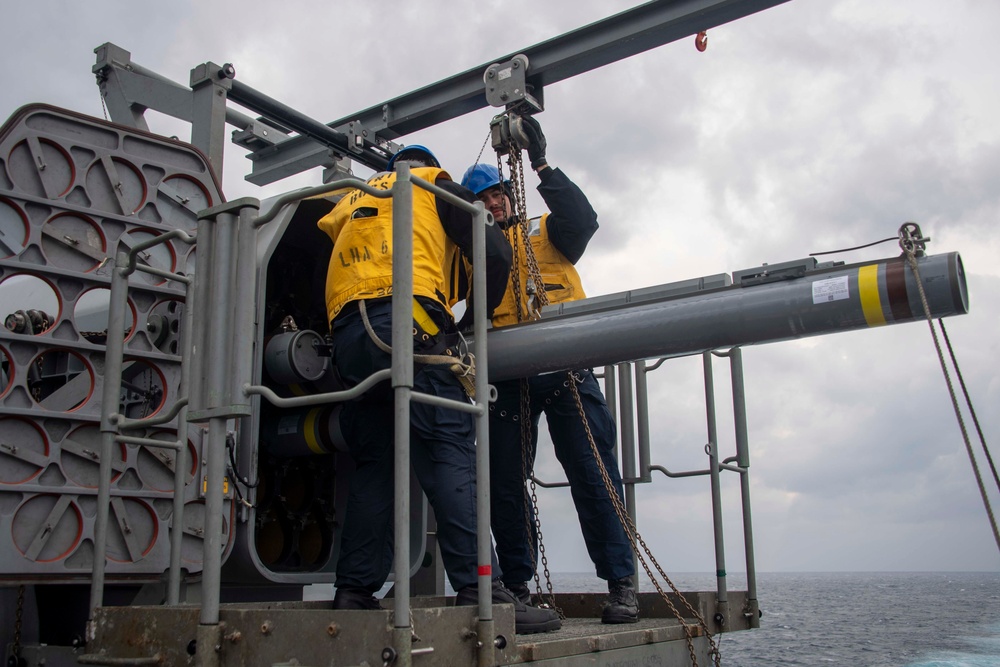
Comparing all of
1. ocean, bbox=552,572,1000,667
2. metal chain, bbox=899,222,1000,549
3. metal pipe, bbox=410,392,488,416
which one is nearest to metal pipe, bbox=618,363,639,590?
metal chain, bbox=899,222,1000,549

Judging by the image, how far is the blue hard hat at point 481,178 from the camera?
468cm

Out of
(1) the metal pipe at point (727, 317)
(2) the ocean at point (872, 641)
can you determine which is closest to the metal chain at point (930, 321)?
(1) the metal pipe at point (727, 317)

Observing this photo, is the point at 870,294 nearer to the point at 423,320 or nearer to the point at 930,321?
the point at 930,321

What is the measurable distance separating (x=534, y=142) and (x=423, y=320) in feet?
6.10

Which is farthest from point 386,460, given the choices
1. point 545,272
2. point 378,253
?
point 545,272

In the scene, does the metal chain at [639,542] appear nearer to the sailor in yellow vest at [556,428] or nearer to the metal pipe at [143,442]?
the sailor in yellow vest at [556,428]

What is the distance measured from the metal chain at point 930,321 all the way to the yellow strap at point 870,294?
132mm

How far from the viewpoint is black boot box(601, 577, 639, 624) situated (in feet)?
14.4

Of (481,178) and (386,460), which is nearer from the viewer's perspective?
(386,460)

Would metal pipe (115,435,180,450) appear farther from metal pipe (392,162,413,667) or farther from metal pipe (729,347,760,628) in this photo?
metal pipe (729,347,760,628)

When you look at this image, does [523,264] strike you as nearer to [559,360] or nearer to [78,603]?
[559,360]

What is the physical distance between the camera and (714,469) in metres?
5.10

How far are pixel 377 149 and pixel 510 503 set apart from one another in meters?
3.47

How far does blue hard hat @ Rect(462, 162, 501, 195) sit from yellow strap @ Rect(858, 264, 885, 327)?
1.88 meters
